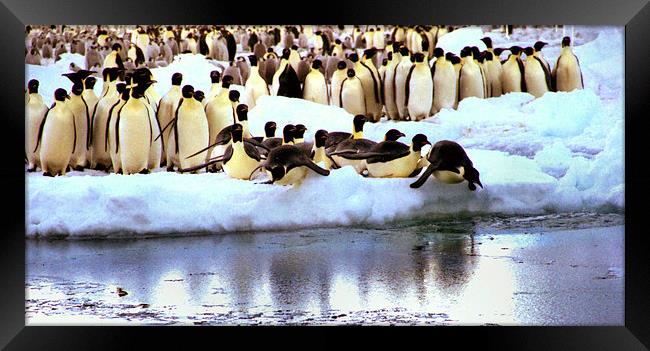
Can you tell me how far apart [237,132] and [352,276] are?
1.01 m

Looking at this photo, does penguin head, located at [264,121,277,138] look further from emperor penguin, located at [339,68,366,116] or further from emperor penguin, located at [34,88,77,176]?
emperor penguin, located at [34,88,77,176]

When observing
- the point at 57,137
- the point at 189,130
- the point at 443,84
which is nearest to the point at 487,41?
the point at 443,84

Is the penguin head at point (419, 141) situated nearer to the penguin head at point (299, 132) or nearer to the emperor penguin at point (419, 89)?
the emperor penguin at point (419, 89)

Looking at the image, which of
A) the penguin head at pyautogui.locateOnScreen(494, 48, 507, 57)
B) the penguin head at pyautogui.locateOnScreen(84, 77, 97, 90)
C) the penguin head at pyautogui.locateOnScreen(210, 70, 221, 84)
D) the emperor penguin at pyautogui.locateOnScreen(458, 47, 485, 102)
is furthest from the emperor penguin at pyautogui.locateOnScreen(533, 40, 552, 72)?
the penguin head at pyautogui.locateOnScreen(84, 77, 97, 90)

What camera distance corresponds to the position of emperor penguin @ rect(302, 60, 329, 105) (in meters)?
5.29

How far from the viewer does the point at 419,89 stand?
17.9 feet

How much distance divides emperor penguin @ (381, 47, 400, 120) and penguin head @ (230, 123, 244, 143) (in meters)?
0.88

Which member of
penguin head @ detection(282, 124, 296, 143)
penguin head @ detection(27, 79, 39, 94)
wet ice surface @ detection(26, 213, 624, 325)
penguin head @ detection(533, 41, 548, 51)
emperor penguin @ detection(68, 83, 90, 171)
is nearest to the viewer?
wet ice surface @ detection(26, 213, 624, 325)

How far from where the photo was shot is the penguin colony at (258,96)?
5.06m

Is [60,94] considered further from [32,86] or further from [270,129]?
[270,129]

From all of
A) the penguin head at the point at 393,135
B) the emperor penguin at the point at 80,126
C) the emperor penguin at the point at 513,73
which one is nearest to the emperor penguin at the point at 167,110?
the emperor penguin at the point at 80,126

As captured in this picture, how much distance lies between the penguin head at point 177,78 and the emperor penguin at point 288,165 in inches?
25.8

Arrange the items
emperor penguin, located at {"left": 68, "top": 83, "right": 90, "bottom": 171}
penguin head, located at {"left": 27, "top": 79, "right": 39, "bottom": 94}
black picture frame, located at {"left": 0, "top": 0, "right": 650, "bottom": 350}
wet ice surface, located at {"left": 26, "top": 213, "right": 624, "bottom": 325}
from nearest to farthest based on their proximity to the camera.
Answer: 1. black picture frame, located at {"left": 0, "top": 0, "right": 650, "bottom": 350}
2. wet ice surface, located at {"left": 26, "top": 213, "right": 624, "bottom": 325}
3. penguin head, located at {"left": 27, "top": 79, "right": 39, "bottom": 94}
4. emperor penguin, located at {"left": 68, "top": 83, "right": 90, "bottom": 171}

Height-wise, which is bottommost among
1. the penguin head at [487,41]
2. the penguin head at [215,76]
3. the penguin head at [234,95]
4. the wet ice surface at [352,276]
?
the wet ice surface at [352,276]
